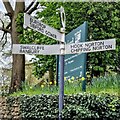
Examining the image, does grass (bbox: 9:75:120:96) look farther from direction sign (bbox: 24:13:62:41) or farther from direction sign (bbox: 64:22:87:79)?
direction sign (bbox: 24:13:62:41)

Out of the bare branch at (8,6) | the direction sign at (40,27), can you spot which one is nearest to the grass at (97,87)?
the direction sign at (40,27)

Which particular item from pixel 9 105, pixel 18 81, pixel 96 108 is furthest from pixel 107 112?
pixel 18 81

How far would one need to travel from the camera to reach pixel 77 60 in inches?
130

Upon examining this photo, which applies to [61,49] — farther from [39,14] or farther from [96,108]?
[39,14]

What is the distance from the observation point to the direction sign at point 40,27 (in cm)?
276

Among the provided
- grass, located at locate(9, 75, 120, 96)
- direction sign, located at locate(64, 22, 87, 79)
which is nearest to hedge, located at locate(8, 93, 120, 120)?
grass, located at locate(9, 75, 120, 96)

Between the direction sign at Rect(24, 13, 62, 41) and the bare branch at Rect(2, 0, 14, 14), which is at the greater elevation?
the bare branch at Rect(2, 0, 14, 14)

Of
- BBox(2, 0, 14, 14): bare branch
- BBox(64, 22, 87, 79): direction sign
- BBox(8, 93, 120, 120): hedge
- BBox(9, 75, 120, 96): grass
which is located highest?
BBox(2, 0, 14, 14): bare branch

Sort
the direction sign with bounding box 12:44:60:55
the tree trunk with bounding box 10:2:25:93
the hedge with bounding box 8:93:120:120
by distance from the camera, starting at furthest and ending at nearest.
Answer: the tree trunk with bounding box 10:2:25:93 → the direction sign with bounding box 12:44:60:55 → the hedge with bounding box 8:93:120:120

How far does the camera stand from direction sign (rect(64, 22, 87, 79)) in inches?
124

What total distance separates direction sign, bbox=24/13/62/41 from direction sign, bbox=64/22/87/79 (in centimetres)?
38

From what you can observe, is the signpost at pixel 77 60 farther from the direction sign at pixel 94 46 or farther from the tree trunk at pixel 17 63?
the tree trunk at pixel 17 63

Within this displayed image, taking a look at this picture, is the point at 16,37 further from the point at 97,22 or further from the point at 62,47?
the point at 62,47

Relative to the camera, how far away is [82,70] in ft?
10.3
